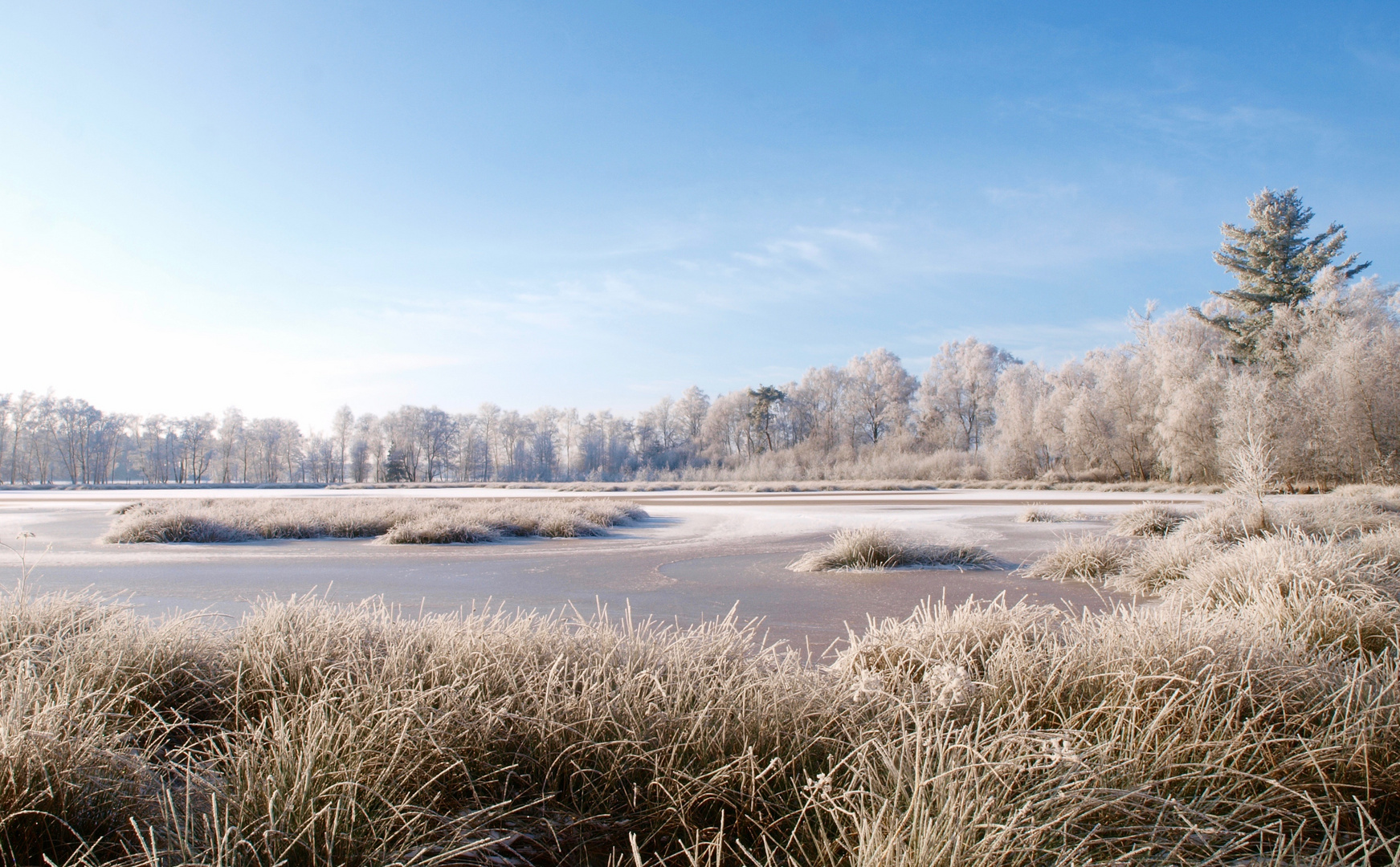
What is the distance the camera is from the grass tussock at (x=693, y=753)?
1.84 metres

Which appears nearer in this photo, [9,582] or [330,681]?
[330,681]


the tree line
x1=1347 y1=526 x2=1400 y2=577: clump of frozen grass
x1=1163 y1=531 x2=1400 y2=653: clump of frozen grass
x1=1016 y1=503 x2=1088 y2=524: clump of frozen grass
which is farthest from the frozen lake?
the tree line

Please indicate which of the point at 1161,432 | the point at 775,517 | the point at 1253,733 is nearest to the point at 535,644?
the point at 1253,733

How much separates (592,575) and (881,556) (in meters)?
3.93

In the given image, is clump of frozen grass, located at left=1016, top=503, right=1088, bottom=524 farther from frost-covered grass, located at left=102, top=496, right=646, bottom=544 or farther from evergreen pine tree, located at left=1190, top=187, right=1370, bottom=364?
evergreen pine tree, located at left=1190, top=187, right=1370, bottom=364

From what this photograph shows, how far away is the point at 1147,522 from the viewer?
463 inches

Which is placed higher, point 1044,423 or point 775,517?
point 1044,423

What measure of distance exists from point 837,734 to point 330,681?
7.00ft

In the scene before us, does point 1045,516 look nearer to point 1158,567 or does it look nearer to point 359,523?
point 1158,567

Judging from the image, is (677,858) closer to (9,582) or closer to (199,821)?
(199,821)

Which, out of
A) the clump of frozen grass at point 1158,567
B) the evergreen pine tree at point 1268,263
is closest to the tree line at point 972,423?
the evergreen pine tree at point 1268,263

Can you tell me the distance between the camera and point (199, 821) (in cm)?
205

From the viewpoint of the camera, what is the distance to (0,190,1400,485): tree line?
28.2 meters

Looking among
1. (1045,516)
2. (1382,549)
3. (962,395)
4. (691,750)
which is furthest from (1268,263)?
(691,750)
